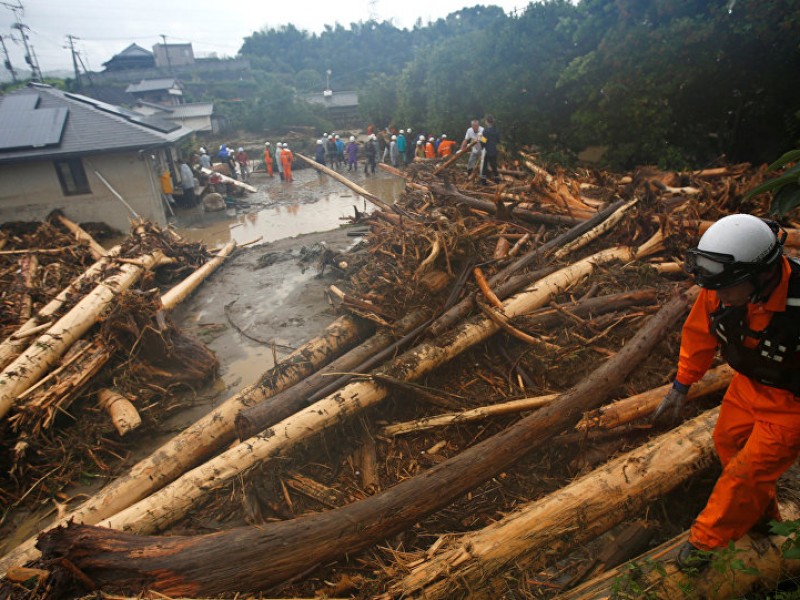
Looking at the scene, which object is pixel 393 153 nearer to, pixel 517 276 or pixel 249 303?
pixel 249 303

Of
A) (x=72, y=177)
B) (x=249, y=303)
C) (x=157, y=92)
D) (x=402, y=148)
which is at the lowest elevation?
(x=249, y=303)

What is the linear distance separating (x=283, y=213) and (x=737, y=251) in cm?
1478

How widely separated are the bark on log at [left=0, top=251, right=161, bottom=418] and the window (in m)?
7.46

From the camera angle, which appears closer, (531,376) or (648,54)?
(531,376)

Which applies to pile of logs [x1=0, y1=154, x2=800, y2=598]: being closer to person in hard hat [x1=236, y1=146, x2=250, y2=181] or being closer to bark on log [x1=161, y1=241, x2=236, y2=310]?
bark on log [x1=161, y1=241, x2=236, y2=310]

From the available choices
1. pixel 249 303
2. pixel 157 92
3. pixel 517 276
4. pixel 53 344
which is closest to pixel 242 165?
pixel 249 303

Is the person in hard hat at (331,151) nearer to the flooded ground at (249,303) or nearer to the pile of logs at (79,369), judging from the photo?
the flooded ground at (249,303)

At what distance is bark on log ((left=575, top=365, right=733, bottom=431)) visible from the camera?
365 cm

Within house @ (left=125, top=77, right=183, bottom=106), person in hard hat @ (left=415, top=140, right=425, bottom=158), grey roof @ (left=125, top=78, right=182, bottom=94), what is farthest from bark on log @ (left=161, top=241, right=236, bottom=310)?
grey roof @ (left=125, top=78, right=182, bottom=94)

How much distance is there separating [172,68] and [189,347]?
63.5 meters

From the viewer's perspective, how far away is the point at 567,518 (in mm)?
2896

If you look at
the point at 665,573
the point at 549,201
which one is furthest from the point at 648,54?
the point at 665,573

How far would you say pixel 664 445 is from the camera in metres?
3.19

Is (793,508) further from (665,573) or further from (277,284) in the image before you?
(277,284)
